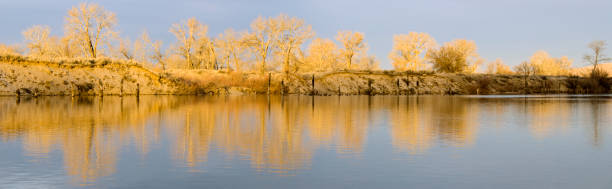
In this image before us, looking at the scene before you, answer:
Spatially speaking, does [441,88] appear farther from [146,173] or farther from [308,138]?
[146,173]

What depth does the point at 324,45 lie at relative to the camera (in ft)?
323

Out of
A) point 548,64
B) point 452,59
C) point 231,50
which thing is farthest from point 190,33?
point 548,64

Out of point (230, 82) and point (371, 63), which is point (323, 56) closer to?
point (371, 63)

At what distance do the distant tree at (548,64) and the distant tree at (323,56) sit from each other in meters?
55.9

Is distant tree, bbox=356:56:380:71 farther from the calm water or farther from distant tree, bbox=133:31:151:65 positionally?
the calm water

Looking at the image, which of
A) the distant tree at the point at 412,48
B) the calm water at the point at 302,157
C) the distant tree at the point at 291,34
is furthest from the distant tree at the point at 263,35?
the calm water at the point at 302,157

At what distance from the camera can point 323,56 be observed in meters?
97.6

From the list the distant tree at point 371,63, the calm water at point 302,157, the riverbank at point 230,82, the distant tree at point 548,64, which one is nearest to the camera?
the calm water at point 302,157

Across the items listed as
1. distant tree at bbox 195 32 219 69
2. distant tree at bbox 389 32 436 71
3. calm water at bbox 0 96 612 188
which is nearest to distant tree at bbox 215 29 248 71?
distant tree at bbox 195 32 219 69

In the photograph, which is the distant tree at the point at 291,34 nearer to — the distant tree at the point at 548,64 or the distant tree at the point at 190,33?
the distant tree at the point at 190,33

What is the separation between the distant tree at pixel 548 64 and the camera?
127312 mm

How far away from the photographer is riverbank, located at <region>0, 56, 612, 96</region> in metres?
44.2

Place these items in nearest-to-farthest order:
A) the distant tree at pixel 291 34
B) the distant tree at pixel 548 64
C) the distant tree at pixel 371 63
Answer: the distant tree at pixel 291 34 → the distant tree at pixel 371 63 → the distant tree at pixel 548 64

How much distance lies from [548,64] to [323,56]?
219 ft
